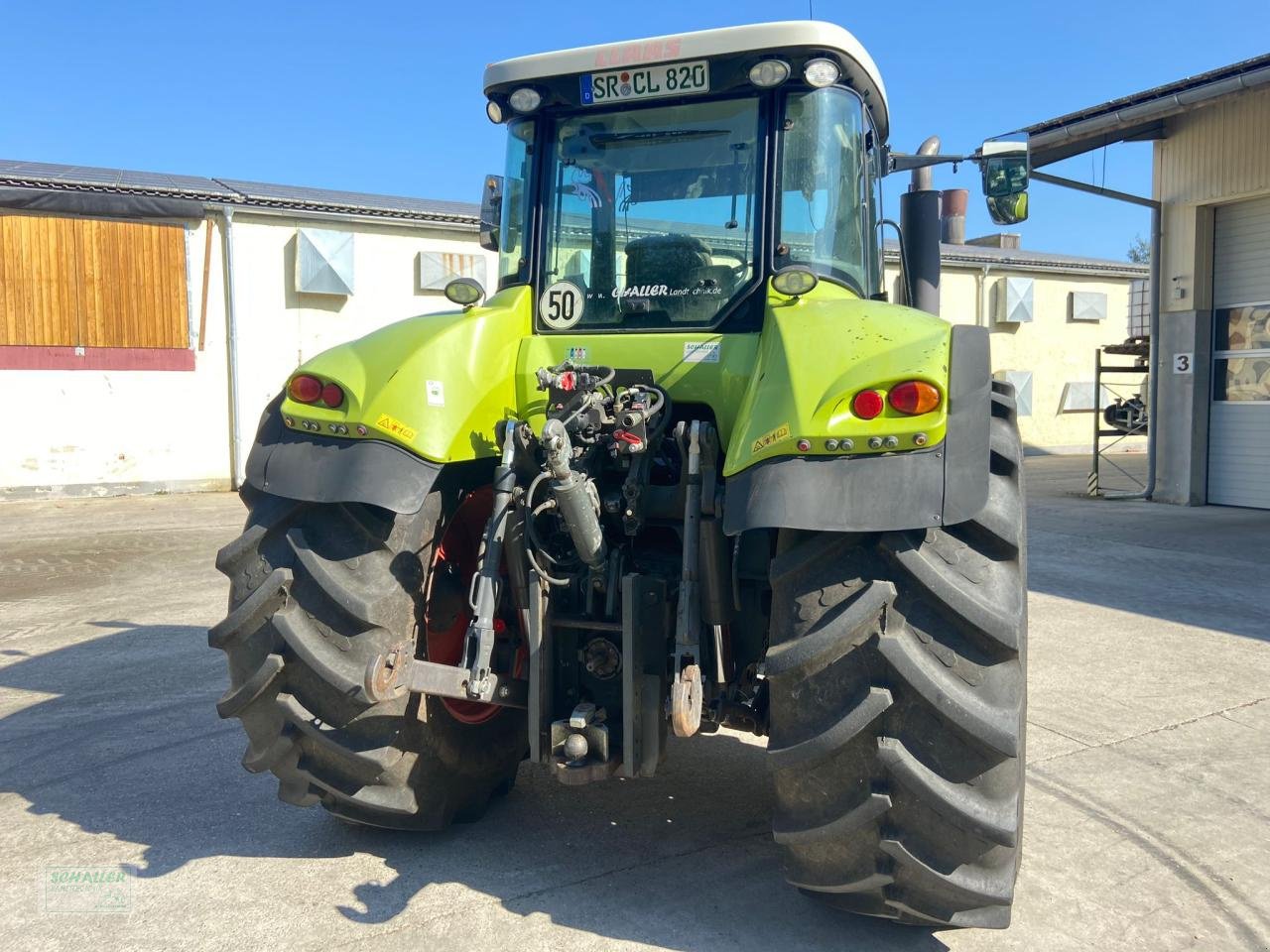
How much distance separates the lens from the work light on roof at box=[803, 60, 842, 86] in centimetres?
341

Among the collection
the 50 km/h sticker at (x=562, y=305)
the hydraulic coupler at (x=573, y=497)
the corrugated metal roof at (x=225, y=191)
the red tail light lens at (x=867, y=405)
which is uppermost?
the corrugated metal roof at (x=225, y=191)

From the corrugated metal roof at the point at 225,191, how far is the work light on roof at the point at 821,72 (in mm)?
12722

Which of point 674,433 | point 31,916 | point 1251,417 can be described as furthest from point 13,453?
point 1251,417

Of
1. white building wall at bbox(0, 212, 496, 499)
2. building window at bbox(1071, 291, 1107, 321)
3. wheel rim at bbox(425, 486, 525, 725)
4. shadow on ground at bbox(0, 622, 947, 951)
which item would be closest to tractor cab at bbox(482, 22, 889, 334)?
wheel rim at bbox(425, 486, 525, 725)

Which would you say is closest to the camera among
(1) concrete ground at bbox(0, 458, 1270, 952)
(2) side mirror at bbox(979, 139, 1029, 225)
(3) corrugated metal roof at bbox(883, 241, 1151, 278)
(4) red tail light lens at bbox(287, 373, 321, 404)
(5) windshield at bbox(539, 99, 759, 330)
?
(1) concrete ground at bbox(0, 458, 1270, 952)

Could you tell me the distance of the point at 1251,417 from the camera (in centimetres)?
1286

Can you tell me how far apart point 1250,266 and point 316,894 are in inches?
522

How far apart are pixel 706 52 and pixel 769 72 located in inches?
8.5

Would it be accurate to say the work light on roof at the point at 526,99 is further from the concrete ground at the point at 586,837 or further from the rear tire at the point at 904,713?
the concrete ground at the point at 586,837

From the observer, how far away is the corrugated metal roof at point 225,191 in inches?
533

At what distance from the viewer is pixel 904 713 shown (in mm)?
2670

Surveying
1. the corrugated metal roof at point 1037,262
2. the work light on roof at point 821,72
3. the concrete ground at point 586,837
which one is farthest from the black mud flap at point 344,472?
→ the corrugated metal roof at point 1037,262

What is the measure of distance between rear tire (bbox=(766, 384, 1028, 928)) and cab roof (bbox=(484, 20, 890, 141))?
163cm

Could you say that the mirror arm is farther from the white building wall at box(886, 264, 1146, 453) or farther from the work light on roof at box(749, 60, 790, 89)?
the white building wall at box(886, 264, 1146, 453)
